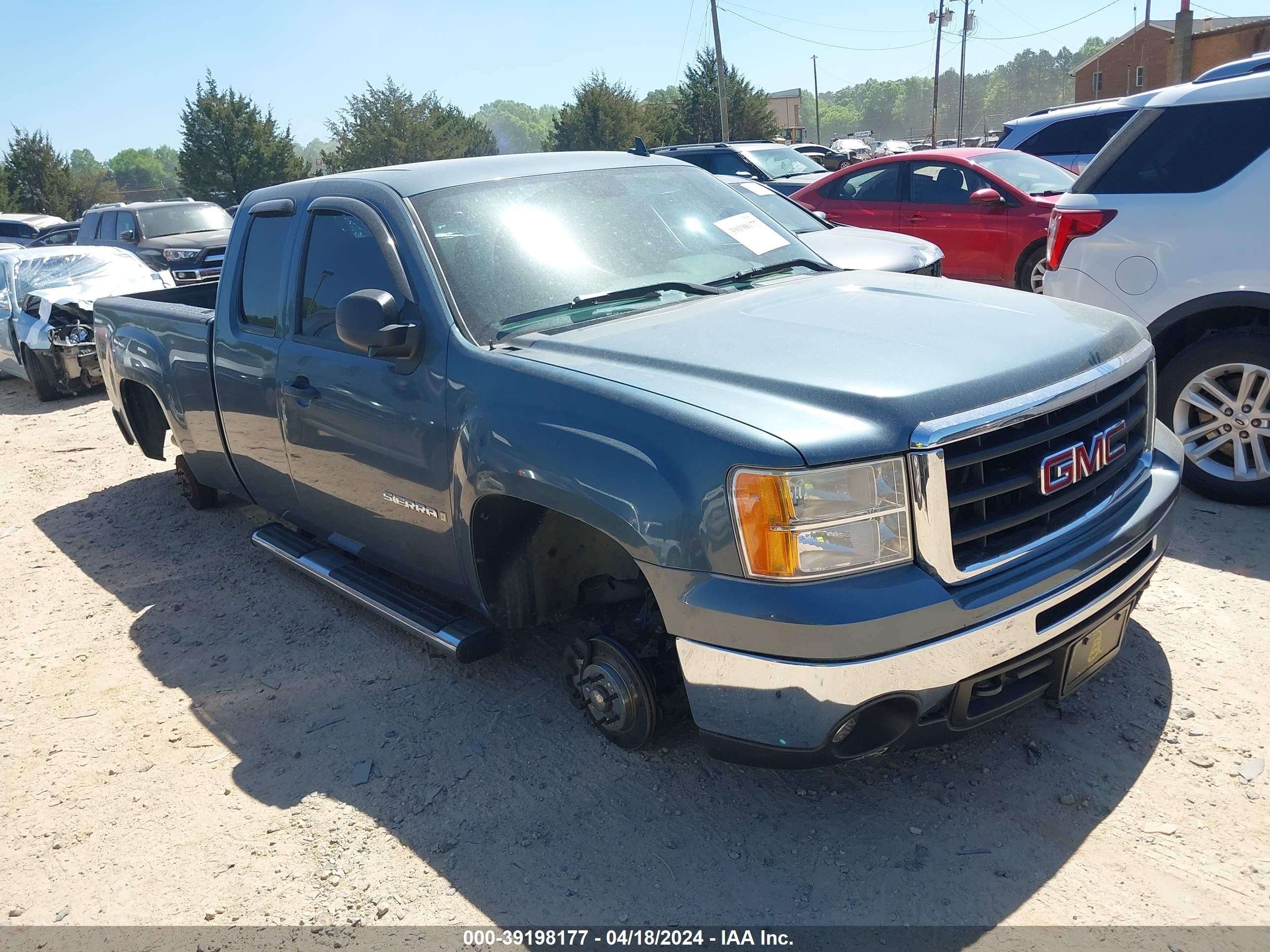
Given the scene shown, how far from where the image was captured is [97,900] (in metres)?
2.95

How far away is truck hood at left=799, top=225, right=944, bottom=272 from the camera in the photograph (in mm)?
7008

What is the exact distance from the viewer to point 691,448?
2.54 meters

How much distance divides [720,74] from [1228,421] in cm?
3442

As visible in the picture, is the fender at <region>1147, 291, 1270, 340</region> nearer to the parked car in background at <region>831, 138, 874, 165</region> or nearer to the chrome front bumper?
the chrome front bumper

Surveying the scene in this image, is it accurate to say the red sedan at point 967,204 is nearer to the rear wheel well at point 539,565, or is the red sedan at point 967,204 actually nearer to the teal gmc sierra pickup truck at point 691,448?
the teal gmc sierra pickup truck at point 691,448

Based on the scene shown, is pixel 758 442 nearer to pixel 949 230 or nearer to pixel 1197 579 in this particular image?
pixel 1197 579

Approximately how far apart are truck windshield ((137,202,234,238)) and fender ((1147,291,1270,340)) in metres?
15.6

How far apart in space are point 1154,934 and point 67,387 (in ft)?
38.3

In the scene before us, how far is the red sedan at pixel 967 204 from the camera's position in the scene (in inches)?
360

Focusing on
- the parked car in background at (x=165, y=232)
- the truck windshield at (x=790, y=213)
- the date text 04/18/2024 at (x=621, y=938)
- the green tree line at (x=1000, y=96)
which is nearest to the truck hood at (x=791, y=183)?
the truck windshield at (x=790, y=213)

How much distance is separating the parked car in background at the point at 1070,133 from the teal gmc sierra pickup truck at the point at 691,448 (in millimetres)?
9122

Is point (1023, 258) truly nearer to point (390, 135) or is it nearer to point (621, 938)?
point (621, 938)

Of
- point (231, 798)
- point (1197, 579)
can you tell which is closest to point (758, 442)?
point (231, 798)

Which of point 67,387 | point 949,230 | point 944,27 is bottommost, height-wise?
point 67,387
